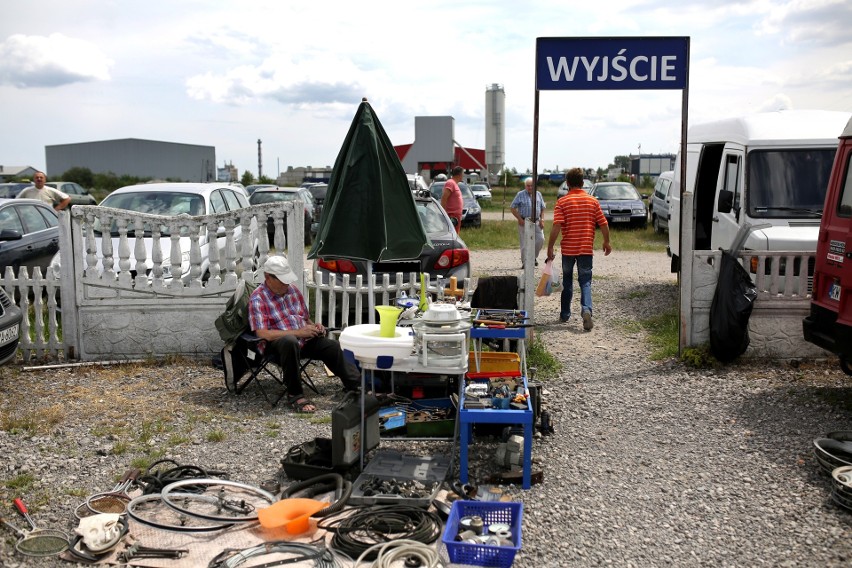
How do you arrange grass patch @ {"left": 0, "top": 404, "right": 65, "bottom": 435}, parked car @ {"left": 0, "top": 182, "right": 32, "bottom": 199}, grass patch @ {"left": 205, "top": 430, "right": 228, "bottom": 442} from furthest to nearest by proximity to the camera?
1. parked car @ {"left": 0, "top": 182, "right": 32, "bottom": 199}
2. grass patch @ {"left": 0, "top": 404, "right": 65, "bottom": 435}
3. grass patch @ {"left": 205, "top": 430, "right": 228, "bottom": 442}

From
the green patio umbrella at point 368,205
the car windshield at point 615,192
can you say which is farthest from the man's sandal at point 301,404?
the car windshield at point 615,192

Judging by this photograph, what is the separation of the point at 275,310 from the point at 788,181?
19.6 ft

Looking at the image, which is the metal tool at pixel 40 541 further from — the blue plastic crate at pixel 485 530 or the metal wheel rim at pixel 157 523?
the blue plastic crate at pixel 485 530

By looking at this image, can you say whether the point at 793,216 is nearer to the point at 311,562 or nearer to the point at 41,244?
the point at 311,562

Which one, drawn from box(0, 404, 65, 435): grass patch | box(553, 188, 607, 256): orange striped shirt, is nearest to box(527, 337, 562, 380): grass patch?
box(553, 188, 607, 256): orange striped shirt

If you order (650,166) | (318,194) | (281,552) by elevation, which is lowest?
(281,552)

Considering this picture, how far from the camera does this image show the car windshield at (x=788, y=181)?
29.8 feet

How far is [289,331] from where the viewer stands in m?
7.00

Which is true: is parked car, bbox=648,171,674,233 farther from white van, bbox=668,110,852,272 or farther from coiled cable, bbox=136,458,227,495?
coiled cable, bbox=136,458,227,495

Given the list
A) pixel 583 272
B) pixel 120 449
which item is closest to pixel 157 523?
pixel 120 449

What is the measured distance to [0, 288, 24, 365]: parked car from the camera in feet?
23.8

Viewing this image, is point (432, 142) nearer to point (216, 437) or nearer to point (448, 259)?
point (448, 259)

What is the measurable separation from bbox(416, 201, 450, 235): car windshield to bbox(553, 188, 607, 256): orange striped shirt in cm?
142

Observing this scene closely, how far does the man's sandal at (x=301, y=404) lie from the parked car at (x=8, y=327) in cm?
264
